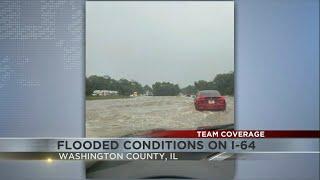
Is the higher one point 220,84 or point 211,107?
point 220,84

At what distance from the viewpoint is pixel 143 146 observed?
12.1ft

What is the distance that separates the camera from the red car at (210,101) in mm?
3637

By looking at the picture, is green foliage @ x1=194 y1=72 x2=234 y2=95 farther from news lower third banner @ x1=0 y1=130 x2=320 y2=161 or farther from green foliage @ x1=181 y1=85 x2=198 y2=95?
news lower third banner @ x1=0 y1=130 x2=320 y2=161

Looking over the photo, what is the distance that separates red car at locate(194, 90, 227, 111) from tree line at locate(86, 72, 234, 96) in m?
0.03

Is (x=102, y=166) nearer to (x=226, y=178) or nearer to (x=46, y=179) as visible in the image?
(x=46, y=179)

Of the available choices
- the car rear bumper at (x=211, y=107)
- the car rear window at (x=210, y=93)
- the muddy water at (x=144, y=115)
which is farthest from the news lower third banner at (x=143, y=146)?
the car rear window at (x=210, y=93)

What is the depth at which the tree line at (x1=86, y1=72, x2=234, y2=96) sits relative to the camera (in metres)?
3.60

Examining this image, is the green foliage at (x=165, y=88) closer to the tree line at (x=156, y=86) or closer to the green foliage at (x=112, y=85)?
the tree line at (x=156, y=86)

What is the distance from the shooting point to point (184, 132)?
3660 mm

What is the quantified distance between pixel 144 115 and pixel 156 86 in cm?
24

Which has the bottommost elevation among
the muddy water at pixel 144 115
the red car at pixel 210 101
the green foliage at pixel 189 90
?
the muddy water at pixel 144 115

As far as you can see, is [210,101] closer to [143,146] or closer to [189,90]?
[189,90]

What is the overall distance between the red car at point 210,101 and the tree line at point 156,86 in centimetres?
3

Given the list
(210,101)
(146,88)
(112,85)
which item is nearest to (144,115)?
(146,88)
